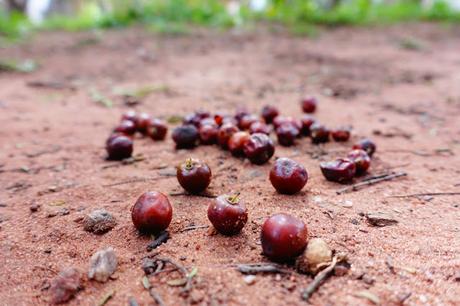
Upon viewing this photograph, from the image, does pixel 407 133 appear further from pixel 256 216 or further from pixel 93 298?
pixel 93 298

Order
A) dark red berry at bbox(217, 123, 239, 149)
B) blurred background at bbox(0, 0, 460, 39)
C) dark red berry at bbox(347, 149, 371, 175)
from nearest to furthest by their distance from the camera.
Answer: dark red berry at bbox(347, 149, 371, 175) < dark red berry at bbox(217, 123, 239, 149) < blurred background at bbox(0, 0, 460, 39)

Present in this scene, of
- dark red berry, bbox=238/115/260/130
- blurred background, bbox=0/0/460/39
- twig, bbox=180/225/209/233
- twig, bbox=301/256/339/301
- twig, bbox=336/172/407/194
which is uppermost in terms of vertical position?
blurred background, bbox=0/0/460/39

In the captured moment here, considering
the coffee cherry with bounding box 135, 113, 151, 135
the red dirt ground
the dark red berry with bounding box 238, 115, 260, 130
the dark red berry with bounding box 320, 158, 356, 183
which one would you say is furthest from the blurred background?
the dark red berry with bounding box 320, 158, 356, 183

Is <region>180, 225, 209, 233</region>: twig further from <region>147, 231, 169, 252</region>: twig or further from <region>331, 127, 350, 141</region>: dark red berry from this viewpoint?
<region>331, 127, 350, 141</region>: dark red berry

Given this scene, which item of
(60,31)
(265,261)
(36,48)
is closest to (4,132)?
(265,261)

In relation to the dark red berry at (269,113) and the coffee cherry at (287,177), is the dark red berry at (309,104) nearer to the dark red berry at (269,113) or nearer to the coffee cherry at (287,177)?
the dark red berry at (269,113)

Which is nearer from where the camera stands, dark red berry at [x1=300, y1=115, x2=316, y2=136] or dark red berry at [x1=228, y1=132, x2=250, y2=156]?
dark red berry at [x1=228, y1=132, x2=250, y2=156]

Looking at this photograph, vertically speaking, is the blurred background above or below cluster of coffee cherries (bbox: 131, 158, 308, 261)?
above

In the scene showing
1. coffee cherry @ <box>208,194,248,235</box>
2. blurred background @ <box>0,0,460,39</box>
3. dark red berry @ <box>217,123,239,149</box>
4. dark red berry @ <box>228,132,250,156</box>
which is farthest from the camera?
blurred background @ <box>0,0,460,39</box>

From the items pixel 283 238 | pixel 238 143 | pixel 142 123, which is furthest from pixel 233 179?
pixel 142 123
